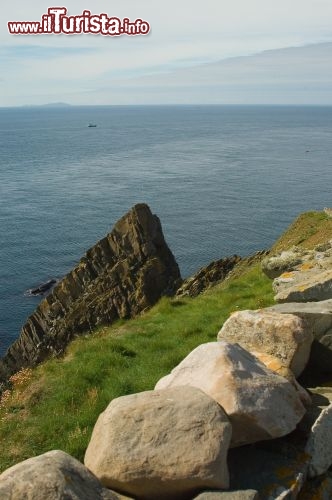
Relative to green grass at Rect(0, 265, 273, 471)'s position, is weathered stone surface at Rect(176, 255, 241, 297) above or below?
below

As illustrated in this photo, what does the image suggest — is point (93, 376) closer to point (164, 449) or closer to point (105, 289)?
point (164, 449)

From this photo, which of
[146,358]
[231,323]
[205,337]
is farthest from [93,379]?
[231,323]

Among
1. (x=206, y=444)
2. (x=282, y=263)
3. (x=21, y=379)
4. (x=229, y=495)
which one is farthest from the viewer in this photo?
(x=282, y=263)

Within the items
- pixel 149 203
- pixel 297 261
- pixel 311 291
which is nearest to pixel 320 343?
pixel 311 291

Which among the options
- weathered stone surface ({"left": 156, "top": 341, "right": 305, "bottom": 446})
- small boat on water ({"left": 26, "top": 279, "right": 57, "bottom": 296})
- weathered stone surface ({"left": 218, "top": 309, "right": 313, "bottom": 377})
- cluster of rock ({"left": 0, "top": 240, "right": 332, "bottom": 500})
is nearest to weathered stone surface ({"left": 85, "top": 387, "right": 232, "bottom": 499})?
cluster of rock ({"left": 0, "top": 240, "right": 332, "bottom": 500})

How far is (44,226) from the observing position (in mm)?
103125

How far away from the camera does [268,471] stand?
8.02 m

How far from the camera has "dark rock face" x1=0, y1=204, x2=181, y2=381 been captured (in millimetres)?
39000

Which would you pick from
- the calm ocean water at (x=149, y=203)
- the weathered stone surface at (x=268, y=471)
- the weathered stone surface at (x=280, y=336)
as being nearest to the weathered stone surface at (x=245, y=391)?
the weathered stone surface at (x=268, y=471)

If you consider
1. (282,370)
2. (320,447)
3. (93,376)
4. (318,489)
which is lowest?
(93,376)

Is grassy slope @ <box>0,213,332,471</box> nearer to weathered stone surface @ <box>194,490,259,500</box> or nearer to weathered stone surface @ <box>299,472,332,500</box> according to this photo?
weathered stone surface @ <box>194,490,259,500</box>

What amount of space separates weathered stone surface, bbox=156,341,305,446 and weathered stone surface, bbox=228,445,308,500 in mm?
299

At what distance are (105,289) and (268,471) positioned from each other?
36.2 meters

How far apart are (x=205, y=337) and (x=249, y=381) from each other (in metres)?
8.81
